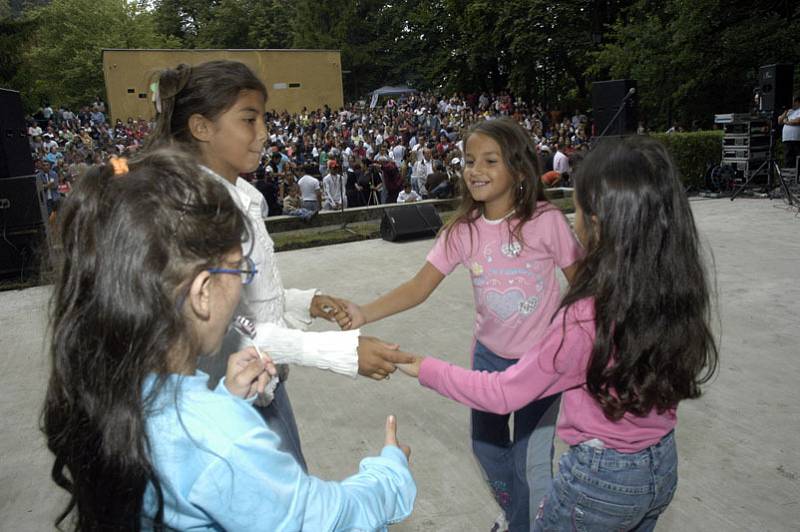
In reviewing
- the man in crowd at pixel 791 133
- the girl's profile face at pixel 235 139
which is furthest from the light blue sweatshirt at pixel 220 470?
the man in crowd at pixel 791 133

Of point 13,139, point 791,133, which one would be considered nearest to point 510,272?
point 13,139

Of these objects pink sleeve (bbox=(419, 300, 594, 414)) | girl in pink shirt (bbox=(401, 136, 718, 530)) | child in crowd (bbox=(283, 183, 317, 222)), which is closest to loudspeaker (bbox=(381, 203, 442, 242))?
child in crowd (bbox=(283, 183, 317, 222))

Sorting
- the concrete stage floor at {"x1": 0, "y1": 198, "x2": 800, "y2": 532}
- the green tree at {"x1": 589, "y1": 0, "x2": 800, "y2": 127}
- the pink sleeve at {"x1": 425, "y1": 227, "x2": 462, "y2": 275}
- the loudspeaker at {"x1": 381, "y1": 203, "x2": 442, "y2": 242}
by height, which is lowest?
the concrete stage floor at {"x1": 0, "y1": 198, "x2": 800, "y2": 532}

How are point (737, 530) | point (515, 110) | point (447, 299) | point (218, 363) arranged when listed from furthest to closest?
point (515, 110) < point (447, 299) < point (737, 530) < point (218, 363)

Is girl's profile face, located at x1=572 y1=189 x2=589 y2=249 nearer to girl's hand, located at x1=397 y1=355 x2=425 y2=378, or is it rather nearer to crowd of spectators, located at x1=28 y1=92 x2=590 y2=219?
girl's hand, located at x1=397 y1=355 x2=425 y2=378

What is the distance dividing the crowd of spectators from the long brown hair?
3.57ft

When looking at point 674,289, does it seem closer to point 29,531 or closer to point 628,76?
point 29,531

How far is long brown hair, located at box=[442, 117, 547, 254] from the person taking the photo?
2338 millimetres

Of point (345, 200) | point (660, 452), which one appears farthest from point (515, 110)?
point (660, 452)

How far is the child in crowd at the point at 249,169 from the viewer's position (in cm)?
181

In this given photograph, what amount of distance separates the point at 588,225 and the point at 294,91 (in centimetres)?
3166

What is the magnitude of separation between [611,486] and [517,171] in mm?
1248

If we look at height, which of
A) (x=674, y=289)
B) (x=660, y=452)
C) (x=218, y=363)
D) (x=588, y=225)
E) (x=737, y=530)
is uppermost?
(x=588, y=225)

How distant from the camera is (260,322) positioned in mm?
1852
